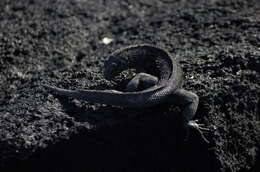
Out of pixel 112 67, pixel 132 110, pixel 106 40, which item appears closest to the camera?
pixel 132 110

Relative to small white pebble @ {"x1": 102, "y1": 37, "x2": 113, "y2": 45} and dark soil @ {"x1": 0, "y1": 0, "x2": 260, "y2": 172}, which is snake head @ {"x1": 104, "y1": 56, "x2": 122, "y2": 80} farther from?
small white pebble @ {"x1": 102, "y1": 37, "x2": 113, "y2": 45}

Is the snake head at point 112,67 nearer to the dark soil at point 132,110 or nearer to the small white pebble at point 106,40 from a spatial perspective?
the dark soil at point 132,110

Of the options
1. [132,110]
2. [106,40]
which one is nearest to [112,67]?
[132,110]

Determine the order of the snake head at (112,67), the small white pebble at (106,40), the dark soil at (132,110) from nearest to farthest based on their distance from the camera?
the dark soil at (132,110) → the snake head at (112,67) → the small white pebble at (106,40)

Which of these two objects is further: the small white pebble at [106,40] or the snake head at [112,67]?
the small white pebble at [106,40]

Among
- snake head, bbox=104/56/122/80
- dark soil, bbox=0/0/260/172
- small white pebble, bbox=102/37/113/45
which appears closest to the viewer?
dark soil, bbox=0/0/260/172

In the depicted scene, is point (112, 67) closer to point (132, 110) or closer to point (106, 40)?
point (132, 110)

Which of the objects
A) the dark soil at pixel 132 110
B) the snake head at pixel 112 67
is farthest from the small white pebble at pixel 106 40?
the snake head at pixel 112 67

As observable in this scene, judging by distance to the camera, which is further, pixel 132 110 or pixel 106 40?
pixel 106 40

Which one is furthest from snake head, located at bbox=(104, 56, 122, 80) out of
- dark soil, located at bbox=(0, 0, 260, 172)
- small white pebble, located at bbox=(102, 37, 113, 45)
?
small white pebble, located at bbox=(102, 37, 113, 45)
